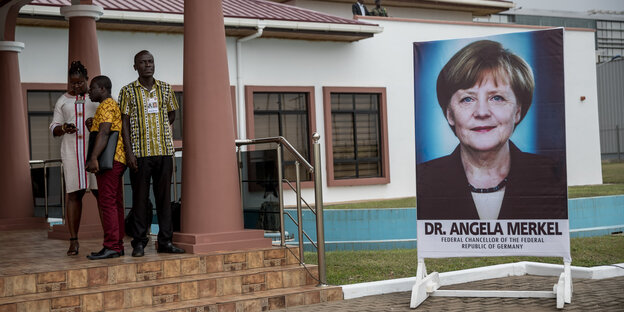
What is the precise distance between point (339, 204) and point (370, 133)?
231 centimetres

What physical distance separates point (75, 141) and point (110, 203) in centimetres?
91

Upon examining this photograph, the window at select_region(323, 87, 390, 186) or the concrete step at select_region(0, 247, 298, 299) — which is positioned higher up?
the window at select_region(323, 87, 390, 186)

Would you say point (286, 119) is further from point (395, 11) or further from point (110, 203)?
point (110, 203)

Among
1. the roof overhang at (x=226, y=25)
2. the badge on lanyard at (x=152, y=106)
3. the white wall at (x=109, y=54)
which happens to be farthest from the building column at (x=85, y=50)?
the white wall at (x=109, y=54)

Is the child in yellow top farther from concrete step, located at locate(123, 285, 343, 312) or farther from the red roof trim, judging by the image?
the red roof trim

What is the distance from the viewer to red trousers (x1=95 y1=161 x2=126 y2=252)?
770 cm

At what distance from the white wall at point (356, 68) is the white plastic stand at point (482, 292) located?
10.6 meters

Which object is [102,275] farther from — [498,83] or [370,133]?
[370,133]

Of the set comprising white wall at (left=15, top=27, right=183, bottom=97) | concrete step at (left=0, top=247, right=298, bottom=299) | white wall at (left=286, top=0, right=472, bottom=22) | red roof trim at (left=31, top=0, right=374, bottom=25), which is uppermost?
white wall at (left=286, top=0, right=472, bottom=22)

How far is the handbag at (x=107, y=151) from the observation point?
761cm

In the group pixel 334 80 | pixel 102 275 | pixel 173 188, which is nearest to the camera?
pixel 102 275

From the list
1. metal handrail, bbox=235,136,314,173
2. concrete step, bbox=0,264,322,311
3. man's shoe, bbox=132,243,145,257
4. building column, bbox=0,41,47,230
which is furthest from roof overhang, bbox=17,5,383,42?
concrete step, bbox=0,264,322,311

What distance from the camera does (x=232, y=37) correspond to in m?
18.4

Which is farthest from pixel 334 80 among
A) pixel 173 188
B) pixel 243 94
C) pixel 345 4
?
pixel 173 188
